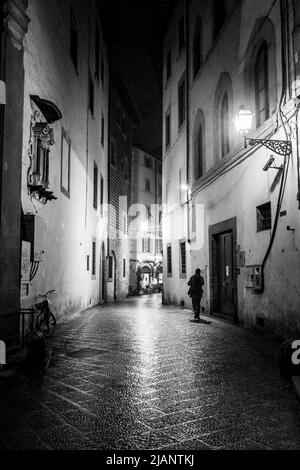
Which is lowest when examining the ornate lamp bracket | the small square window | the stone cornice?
the small square window

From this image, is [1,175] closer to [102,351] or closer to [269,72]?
[102,351]

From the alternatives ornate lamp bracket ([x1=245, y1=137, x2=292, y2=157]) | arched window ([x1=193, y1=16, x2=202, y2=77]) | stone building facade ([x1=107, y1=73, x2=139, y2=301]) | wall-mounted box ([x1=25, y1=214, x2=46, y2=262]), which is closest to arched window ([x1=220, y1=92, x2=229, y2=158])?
arched window ([x1=193, y1=16, x2=202, y2=77])

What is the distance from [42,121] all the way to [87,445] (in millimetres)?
7696

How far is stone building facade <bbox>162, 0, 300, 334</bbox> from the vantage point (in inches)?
338

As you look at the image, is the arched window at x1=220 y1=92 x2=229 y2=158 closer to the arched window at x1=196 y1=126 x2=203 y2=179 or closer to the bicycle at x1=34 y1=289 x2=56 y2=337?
the arched window at x1=196 y1=126 x2=203 y2=179

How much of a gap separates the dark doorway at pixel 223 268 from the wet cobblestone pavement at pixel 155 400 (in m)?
4.09

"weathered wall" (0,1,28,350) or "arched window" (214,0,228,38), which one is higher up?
"arched window" (214,0,228,38)

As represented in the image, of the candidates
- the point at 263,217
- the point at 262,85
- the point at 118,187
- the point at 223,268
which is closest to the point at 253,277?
the point at 263,217

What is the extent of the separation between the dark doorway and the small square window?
4.88ft

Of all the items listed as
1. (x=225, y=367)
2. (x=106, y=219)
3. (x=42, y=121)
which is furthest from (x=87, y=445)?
(x=106, y=219)

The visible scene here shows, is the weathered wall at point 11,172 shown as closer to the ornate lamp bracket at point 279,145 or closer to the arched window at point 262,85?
the ornate lamp bracket at point 279,145

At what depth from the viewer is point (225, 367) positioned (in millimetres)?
6098

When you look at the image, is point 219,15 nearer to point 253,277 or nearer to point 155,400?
point 253,277

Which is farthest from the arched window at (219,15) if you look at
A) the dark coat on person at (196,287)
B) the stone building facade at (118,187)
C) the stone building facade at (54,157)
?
the stone building facade at (118,187)
